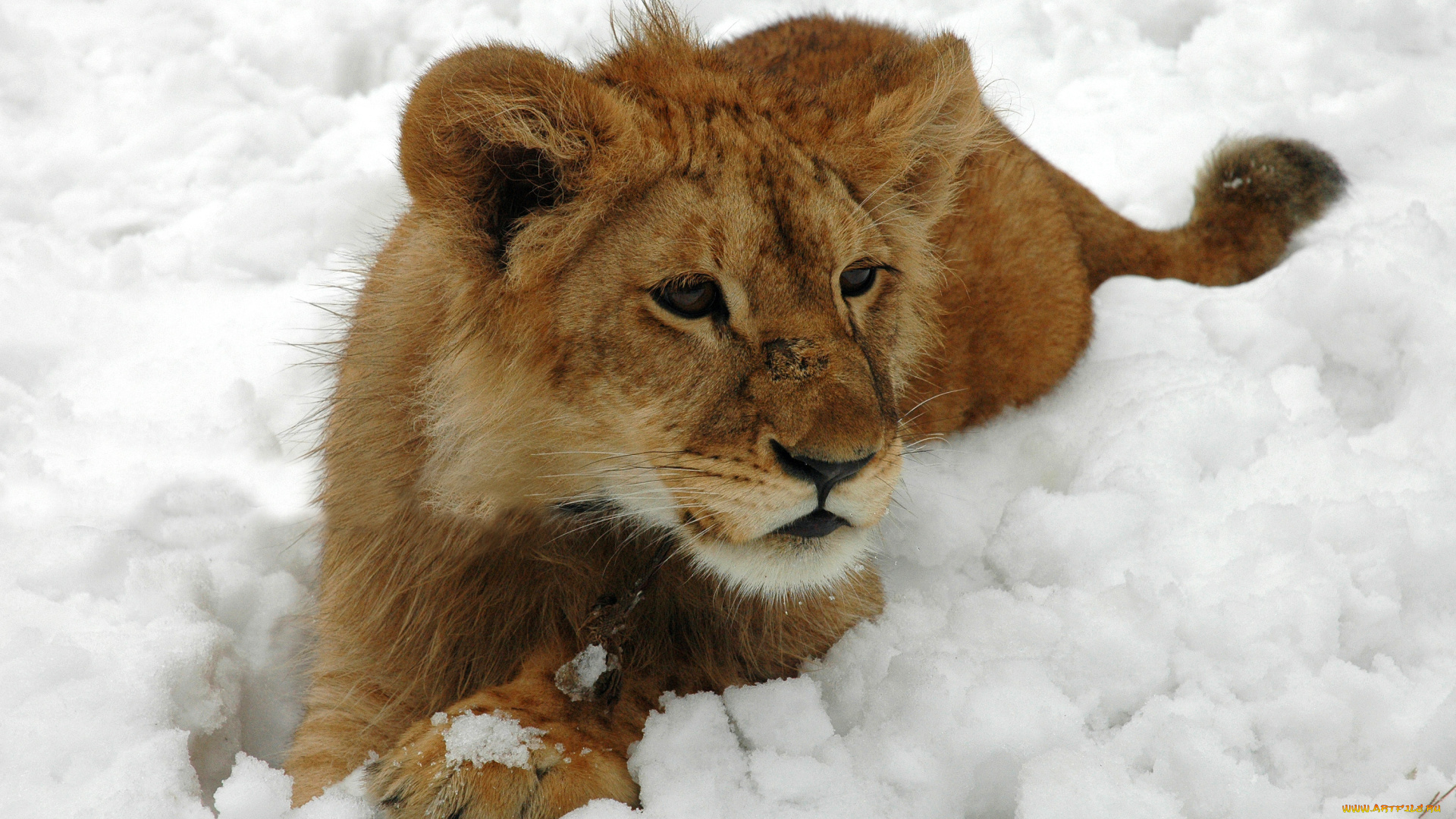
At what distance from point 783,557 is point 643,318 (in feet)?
1.93

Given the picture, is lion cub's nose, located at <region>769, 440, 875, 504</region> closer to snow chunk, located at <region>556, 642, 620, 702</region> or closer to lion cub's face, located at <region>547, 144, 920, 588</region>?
lion cub's face, located at <region>547, 144, 920, 588</region>

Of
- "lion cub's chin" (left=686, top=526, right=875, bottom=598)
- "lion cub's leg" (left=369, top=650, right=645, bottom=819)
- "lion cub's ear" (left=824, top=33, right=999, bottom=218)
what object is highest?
"lion cub's ear" (left=824, top=33, right=999, bottom=218)

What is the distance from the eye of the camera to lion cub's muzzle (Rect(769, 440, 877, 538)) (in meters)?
2.22

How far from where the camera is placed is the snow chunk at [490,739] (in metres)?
2.30

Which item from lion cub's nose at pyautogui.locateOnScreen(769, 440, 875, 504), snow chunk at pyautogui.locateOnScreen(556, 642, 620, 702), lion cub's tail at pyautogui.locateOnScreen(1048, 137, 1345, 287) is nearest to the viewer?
lion cub's nose at pyautogui.locateOnScreen(769, 440, 875, 504)

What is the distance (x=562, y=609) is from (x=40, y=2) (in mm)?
5913

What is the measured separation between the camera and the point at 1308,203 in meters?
4.66

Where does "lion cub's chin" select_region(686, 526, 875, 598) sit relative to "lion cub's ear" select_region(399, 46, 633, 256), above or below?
below

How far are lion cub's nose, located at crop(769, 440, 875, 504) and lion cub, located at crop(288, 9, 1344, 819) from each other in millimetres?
12

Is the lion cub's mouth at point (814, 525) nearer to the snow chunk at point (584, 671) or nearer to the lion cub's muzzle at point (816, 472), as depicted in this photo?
the lion cub's muzzle at point (816, 472)

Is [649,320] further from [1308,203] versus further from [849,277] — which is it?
[1308,203]

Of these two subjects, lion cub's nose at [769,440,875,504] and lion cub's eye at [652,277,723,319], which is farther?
lion cub's eye at [652,277,723,319]

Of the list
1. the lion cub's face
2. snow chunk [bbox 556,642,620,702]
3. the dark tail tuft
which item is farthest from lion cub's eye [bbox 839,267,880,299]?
the dark tail tuft

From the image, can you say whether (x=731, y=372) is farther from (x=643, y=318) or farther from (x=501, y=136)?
(x=501, y=136)
